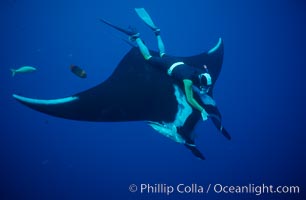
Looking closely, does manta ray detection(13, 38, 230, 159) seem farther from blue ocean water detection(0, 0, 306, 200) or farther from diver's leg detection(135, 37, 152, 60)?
blue ocean water detection(0, 0, 306, 200)

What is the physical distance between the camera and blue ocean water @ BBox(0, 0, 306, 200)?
5.94 m

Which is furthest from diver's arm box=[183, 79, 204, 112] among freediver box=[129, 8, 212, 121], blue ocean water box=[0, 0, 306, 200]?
blue ocean water box=[0, 0, 306, 200]

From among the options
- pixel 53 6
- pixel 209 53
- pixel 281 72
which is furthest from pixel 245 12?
pixel 53 6

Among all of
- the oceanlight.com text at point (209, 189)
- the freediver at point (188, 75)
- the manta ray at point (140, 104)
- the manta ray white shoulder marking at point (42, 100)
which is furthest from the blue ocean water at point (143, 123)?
the manta ray white shoulder marking at point (42, 100)

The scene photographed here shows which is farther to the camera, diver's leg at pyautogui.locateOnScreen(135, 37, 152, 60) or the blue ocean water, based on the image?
the blue ocean water

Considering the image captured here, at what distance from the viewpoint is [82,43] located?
20.0 feet

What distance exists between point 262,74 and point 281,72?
47 cm

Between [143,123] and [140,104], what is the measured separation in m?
2.05

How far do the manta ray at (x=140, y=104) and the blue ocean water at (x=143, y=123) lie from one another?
1.98m

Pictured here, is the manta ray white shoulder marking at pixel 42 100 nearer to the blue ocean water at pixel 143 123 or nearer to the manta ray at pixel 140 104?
the manta ray at pixel 140 104

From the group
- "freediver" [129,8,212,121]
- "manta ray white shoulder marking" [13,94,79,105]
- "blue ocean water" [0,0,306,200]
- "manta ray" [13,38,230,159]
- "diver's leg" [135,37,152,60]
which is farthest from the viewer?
"blue ocean water" [0,0,306,200]

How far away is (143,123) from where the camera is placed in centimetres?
598

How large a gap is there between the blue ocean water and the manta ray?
198cm

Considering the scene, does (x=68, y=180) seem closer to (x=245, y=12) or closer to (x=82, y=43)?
(x=82, y=43)
